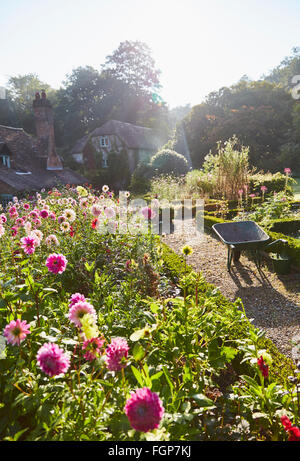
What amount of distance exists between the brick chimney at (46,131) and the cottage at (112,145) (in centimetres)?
643

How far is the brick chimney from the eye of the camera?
1822 cm

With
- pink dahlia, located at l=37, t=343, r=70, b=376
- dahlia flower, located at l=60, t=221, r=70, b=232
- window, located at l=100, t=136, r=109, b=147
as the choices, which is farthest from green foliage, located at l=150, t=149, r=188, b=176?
pink dahlia, located at l=37, t=343, r=70, b=376

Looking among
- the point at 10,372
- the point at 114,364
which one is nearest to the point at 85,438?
the point at 114,364

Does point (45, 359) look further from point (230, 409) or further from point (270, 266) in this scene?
point (270, 266)

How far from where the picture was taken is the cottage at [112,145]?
2505cm

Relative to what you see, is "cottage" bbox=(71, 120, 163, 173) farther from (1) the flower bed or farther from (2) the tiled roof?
(1) the flower bed

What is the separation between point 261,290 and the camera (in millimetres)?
4477

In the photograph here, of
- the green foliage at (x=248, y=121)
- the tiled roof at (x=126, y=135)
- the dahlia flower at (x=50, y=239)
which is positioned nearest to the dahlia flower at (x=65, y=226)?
the dahlia flower at (x=50, y=239)

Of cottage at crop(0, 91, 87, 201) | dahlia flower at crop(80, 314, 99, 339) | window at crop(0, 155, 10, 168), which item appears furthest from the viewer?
window at crop(0, 155, 10, 168)

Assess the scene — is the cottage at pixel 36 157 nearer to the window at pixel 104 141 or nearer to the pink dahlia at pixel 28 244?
the window at pixel 104 141

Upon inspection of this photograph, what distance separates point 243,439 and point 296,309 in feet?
8.54

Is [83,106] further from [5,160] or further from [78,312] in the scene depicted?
[78,312]

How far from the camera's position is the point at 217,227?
5.45m

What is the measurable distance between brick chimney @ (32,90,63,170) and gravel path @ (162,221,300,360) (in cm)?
1416
